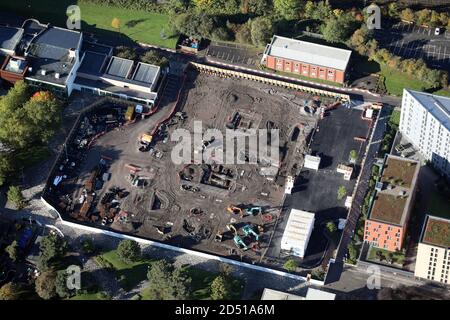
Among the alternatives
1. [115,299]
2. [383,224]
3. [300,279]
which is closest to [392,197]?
[383,224]

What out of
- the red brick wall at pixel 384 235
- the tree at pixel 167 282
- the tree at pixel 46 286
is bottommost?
the tree at pixel 46 286

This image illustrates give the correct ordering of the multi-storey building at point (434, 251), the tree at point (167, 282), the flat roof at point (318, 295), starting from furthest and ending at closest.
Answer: the flat roof at point (318, 295), the multi-storey building at point (434, 251), the tree at point (167, 282)

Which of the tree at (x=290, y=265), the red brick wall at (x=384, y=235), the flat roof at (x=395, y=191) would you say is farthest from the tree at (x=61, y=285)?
the flat roof at (x=395, y=191)

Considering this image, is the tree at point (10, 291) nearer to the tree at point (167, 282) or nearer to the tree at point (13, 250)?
the tree at point (13, 250)

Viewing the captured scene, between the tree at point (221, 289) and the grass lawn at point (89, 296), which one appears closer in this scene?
the tree at point (221, 289)

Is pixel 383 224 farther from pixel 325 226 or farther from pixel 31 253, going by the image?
pixel 31 253

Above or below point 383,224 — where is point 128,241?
below
